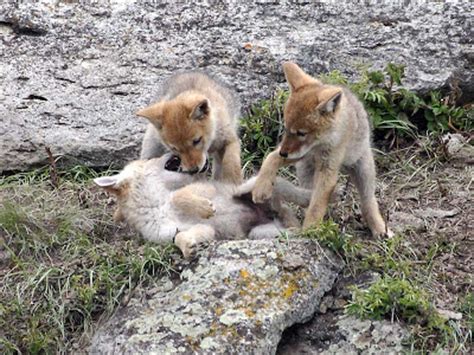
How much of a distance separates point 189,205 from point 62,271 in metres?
0.93

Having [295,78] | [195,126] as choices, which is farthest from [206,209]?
[295,78]

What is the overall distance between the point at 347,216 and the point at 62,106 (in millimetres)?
2551

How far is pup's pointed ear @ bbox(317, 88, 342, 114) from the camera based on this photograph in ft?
20.7

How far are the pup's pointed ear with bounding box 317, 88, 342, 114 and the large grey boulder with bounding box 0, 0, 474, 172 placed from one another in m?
1.77

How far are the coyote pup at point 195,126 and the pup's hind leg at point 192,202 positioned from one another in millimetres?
291

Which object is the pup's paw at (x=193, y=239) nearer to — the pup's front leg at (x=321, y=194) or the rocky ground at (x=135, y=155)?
the rocky ground at (x=135, y=155)

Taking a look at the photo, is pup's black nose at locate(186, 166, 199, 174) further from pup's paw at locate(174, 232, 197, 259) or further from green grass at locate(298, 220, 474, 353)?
green grass at locate(298, 220, 474, 353)

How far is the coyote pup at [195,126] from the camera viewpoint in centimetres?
677

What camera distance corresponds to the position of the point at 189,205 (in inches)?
250

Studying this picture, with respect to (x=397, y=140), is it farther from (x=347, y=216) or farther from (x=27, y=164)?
(x=27, y=164)

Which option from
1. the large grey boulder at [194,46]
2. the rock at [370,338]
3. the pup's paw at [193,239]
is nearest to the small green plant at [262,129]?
the large grey boulder at [194,46]

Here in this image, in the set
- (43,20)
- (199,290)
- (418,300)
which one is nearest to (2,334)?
(199,290)

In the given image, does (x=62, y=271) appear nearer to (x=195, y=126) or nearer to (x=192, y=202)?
(x=192, y=202)

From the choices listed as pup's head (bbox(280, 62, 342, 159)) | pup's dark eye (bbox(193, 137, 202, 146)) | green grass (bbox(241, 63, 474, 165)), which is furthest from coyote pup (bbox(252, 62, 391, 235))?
green grass (bbox(241, 63, 474, 165))
